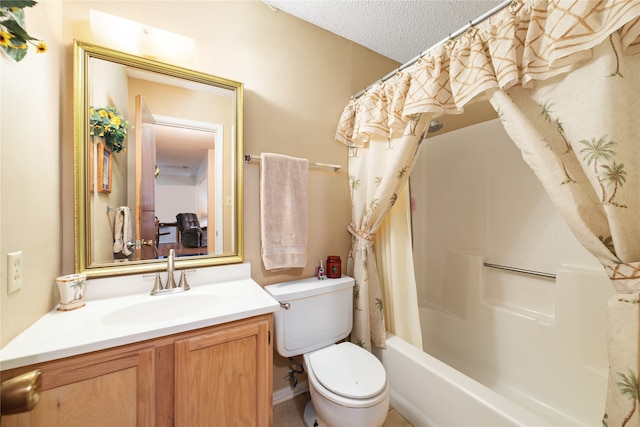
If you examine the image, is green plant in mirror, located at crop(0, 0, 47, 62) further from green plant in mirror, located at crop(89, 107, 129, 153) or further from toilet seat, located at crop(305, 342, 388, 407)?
toilet seat, located at crop(305, 342, 388, 407)

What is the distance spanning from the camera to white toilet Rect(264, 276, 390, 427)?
3.44 feet

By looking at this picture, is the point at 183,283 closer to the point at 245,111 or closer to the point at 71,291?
the point at 71,291

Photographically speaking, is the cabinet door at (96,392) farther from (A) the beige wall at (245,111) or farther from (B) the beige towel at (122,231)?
(B) the beige towel at (122,231)

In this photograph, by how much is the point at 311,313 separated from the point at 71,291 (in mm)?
1071

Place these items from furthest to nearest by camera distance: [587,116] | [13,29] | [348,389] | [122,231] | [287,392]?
1. [287,392]
2. [122,231]
3. [348,389]
4. [587,116]
5. [13,29]

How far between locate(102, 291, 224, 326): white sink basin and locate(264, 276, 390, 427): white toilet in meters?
0.35

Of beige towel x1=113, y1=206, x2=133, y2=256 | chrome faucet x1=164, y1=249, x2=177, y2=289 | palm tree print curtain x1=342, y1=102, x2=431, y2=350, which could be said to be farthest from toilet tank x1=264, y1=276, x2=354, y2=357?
beige towel x1=113, y1=206, x2=133, y2=256

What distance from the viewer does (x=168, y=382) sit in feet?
2.83

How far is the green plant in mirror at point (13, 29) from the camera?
62 centimetres

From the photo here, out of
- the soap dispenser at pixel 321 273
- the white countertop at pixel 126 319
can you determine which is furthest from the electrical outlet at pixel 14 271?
the soap dispenser at pixel 321 273

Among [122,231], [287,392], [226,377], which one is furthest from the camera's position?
[287,392]

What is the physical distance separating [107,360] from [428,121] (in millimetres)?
1679

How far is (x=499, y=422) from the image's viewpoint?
1.00m

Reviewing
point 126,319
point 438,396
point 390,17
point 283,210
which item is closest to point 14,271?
point 126,319
